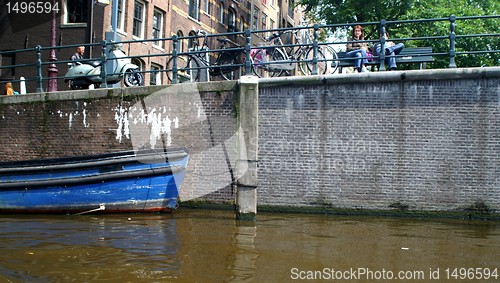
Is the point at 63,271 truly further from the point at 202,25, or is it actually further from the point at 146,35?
the point at 202,25

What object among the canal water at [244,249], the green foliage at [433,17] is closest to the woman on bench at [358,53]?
the canal water at [244,249]

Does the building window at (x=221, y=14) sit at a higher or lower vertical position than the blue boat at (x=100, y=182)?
higher

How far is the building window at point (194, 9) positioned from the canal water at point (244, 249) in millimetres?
19436

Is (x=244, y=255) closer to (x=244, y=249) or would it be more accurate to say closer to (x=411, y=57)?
(x=244, y=249)

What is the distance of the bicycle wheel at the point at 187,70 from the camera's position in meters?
13.2

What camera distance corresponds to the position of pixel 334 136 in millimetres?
12203

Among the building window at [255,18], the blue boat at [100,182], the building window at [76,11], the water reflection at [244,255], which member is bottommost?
the water reflection at [244,255]

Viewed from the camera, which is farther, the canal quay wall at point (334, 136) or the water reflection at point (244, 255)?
the canal quay wall at point (334, 136)

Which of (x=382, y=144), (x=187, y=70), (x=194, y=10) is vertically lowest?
(x=382, y=144)

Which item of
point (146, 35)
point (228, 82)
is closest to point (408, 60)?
point (228, 82)

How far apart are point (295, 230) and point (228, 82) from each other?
385cm

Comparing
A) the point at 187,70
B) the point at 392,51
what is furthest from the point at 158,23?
the point at 392,51

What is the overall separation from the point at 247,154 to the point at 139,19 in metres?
14.6

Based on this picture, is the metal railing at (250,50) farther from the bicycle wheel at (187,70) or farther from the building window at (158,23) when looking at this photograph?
the building window at (158,23)
